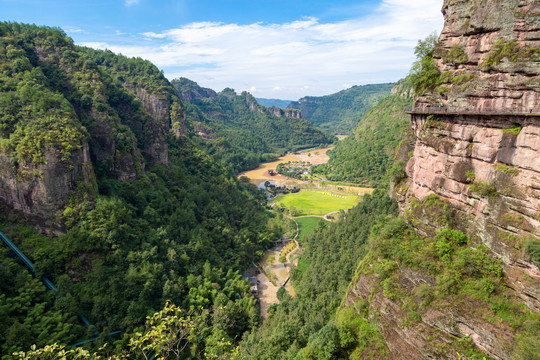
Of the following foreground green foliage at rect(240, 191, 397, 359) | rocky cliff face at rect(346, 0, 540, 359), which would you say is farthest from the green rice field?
rocky cliff face at rect(346, 0, 540, 359)

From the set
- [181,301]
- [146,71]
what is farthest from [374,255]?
[146,71]

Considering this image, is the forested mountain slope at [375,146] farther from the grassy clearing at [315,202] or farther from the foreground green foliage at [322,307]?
the foreground green foliage at [322,307]

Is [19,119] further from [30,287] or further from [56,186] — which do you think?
[30,287]

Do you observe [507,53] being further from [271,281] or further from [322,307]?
[271,281]

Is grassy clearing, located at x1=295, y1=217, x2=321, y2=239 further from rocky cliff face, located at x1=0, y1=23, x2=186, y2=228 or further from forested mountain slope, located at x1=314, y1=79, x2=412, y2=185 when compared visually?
forested mountain slope, located at x1=314, y1=79, x2=412, y2=185

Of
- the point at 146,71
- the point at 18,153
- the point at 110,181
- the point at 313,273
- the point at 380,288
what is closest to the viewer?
the point at 380,288
